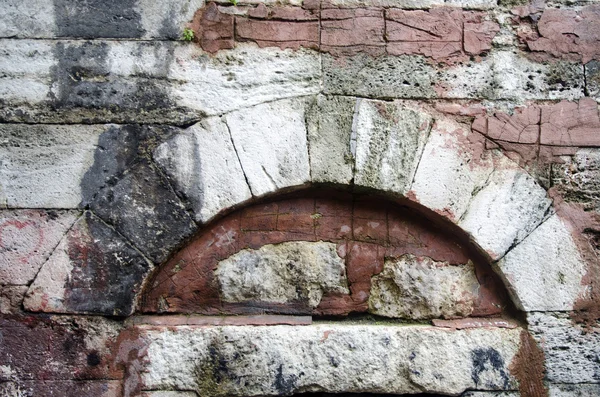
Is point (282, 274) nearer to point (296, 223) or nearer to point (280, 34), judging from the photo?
point (296, 223)

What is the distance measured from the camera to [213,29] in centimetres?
229

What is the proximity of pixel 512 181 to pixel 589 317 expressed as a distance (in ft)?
2.43

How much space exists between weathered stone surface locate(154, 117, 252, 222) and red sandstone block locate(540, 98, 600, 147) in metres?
1.51

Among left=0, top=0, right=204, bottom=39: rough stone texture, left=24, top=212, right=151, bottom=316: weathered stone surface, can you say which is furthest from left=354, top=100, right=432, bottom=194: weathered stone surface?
left=24, top=212, right=151, bottom=316: weathered stone surface

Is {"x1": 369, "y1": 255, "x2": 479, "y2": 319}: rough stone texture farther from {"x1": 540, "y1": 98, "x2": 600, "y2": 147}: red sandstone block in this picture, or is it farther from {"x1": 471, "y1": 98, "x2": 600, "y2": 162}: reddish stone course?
{"x1": 540, "y1": 98, "x2": 600, "y2": 147}: red sandstone block

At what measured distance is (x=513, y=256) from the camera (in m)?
2.22

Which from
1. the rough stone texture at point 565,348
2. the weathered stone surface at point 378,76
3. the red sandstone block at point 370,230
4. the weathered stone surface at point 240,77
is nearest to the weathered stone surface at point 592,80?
the weathered stone surface at point 378,76

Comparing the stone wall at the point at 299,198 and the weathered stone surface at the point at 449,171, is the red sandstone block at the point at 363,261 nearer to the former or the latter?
the stone wall at the point at 299,198

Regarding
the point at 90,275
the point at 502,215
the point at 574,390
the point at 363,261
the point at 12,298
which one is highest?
the point at 502,215

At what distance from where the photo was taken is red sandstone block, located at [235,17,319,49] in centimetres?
229

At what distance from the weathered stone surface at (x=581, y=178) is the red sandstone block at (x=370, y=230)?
33.6 inches

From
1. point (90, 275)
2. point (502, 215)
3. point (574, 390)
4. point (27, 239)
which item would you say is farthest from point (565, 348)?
point (27, 239)

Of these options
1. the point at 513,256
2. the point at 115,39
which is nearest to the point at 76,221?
the point at 115,39

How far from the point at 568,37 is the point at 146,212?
2.26 meters
